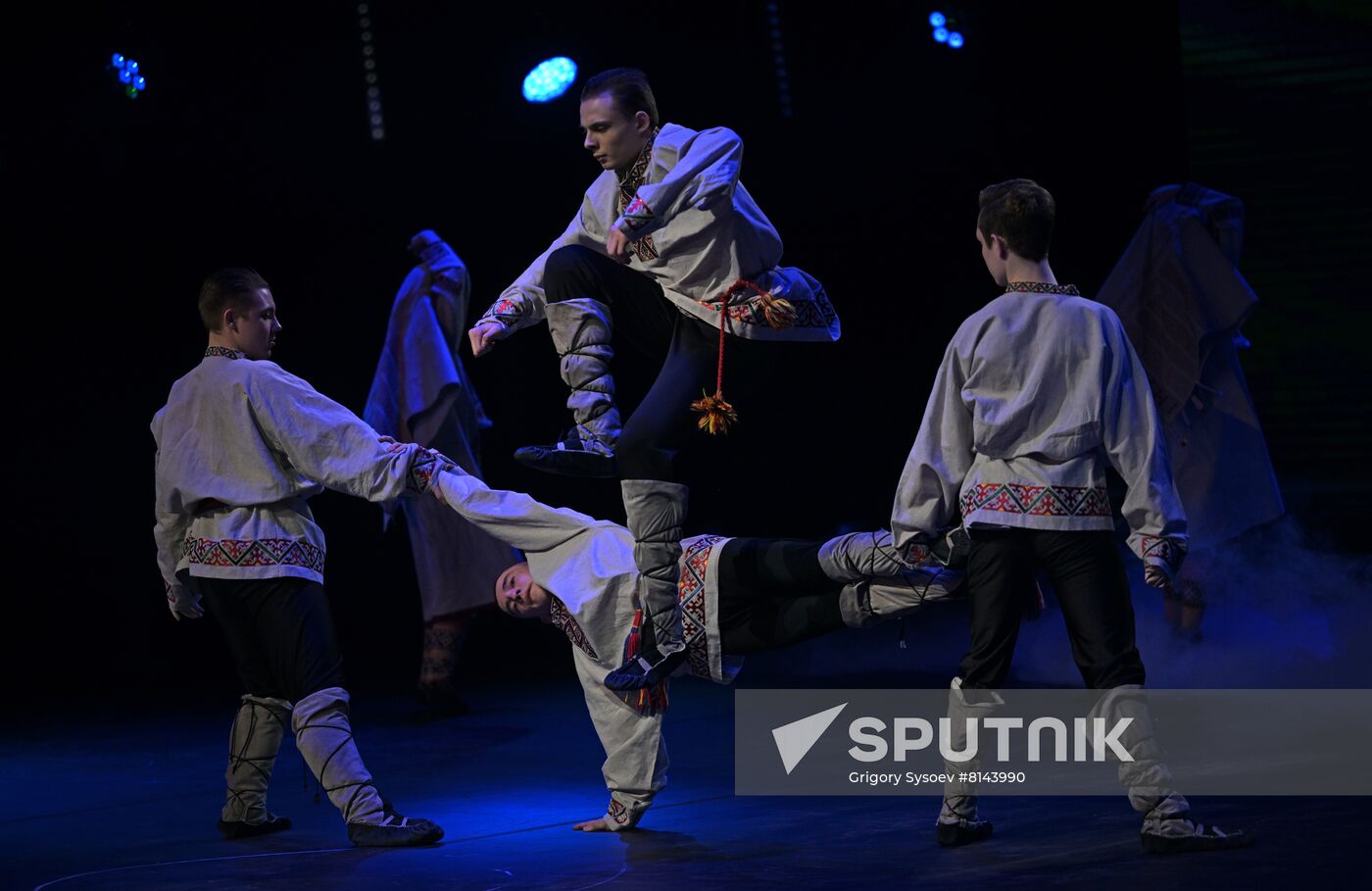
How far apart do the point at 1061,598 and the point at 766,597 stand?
0.79 m

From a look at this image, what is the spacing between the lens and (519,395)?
7559mm

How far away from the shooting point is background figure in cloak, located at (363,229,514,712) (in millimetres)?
5758

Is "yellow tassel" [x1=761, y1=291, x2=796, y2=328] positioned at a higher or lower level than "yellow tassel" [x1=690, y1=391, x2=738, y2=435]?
higher

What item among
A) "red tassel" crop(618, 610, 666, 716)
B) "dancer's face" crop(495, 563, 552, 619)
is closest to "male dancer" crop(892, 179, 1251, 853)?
"red tassel" crop(618, 610, 666, 716)

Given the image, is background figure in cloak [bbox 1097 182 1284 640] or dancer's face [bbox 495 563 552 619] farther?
background figure in cloak [bbox 1097 182 1284 640]

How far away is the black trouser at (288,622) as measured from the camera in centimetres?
360

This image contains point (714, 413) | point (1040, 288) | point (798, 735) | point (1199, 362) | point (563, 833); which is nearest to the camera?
point (1040, 288)

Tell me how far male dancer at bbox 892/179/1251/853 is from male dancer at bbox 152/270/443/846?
4.06 feet

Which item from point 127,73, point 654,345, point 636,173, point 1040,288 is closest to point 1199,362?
point 654,345

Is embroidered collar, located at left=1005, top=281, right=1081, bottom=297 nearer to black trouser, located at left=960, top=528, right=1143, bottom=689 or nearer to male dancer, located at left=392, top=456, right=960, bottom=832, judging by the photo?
black trouser, located at left=960, top=528, right=1143, bottom=689

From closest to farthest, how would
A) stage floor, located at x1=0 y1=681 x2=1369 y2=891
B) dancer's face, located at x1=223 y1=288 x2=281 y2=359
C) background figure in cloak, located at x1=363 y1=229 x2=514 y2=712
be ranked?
stage floor, located at x1=0 y1=681 x2=1369 y2=891 → dancer's face, located at x1=223 y1=288 x2=281 y2=359 → background figure in cloak, located at x1=363 y1=229 x2=514 y2=712

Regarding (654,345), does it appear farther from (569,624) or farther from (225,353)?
(225,353)

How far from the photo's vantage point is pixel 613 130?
3523 millimetres

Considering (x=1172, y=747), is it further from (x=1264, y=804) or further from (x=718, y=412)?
(x=718, y=412)
